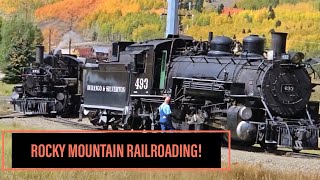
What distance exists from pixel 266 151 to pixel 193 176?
7416mm

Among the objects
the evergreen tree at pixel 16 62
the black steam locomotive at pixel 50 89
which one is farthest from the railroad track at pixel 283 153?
the evergreen tree at pixel 16 62

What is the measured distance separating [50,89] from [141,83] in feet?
40.4

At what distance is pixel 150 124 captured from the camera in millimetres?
21344

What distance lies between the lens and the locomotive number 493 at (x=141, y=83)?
69.0 ft

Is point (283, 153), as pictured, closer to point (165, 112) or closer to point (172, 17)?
point (165, 112)

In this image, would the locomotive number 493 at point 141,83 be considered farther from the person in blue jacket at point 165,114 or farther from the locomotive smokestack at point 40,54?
the locomotive smokestack at point 40,54

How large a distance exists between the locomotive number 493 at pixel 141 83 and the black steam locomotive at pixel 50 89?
1078cm

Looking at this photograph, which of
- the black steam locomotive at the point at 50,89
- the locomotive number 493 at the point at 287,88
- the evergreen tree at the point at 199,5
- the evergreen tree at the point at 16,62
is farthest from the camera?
the evergreen tree at the point at 199,5

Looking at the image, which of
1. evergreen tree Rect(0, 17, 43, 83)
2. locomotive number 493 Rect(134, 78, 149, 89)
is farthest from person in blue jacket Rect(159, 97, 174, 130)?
evergreen tree Rect(0, 17, 43, 83)

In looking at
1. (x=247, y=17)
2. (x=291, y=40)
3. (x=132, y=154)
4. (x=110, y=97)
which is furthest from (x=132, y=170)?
(x=247, y=17)

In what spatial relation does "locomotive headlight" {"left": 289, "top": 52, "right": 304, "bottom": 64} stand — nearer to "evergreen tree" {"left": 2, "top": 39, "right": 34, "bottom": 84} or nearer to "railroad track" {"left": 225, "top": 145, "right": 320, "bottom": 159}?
"railroad track" {"left": 225, "top": 145, "right": 320, "bottom": 159}

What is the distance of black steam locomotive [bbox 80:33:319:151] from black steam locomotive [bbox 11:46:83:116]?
9.47 m

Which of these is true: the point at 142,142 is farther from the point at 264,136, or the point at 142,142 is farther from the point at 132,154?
the point at 264,136

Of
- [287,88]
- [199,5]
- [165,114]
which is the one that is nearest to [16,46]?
[165,114]
